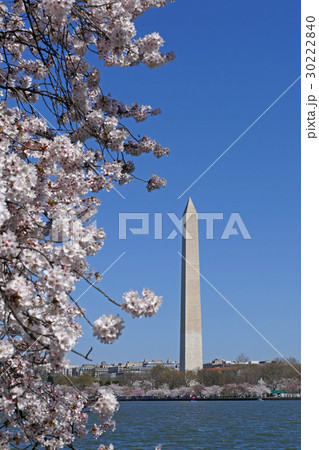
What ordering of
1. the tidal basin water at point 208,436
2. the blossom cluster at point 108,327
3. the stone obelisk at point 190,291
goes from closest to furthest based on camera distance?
the blossom cluster at point 108,327 → the tidal basin water at point 208,436 → the stone obelisk at point 190,291

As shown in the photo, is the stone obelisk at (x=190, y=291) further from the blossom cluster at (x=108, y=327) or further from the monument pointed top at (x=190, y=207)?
the blossom cluster at (x=108, y=327)

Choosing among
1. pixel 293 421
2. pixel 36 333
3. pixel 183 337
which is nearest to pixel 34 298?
pixel 36 333

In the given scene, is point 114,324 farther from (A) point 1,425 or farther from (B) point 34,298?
(A) point 1,425

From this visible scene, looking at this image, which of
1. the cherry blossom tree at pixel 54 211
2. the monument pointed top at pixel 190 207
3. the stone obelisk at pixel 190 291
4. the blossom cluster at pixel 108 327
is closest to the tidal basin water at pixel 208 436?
the stone obelisk at pixel 190 291

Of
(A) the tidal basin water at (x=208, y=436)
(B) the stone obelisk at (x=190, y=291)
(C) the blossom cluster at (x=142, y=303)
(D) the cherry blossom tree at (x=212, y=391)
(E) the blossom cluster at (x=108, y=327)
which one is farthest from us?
(D) the cherry blossom tree at (x=212, y=391)

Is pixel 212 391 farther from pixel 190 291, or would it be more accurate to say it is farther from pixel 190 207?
pixel 190 207

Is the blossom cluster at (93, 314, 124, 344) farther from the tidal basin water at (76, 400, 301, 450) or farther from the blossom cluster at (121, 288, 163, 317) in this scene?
the tidal basin water at (76, 400, 301, 450)

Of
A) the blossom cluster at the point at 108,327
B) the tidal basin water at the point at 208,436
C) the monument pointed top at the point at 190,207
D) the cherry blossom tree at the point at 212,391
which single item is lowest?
the cherry blossom tree at the point at 212,391
